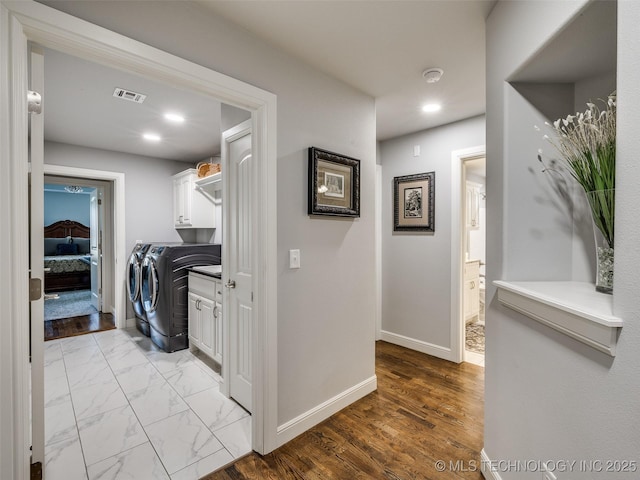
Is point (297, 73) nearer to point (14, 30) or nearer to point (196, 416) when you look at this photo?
point (14, 30)

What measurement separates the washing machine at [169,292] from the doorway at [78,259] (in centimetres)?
82

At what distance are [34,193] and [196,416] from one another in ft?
5.85

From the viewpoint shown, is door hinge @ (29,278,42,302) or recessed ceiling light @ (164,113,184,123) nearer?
door hinge @ (29,278,42,302)

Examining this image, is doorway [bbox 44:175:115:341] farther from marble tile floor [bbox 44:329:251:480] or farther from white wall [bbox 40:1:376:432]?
white wall [bbox 40:1:376:432]

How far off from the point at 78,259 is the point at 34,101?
7176 millimetres

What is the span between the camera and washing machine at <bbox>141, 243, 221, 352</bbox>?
3217 mm

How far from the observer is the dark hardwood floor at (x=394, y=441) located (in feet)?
5.24

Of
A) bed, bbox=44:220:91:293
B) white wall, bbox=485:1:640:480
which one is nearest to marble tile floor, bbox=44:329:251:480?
white wall, bbox=485:1:640:480

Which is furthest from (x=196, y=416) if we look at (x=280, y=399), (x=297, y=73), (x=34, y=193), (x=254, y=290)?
(x=297, y=73)

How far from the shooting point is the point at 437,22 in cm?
157

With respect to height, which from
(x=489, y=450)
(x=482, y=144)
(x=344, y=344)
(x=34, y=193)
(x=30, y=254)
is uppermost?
(x=482, y=144)

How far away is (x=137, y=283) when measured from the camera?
12.1 feet

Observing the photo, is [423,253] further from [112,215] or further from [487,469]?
[112,215]

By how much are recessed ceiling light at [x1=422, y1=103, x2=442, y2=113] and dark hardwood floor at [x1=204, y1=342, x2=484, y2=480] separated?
2414 millimetres
